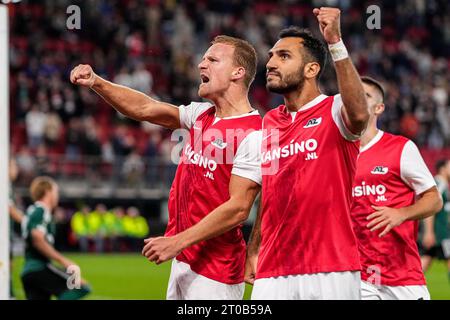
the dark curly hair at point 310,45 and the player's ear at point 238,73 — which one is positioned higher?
the dark curly hair at point 310,45

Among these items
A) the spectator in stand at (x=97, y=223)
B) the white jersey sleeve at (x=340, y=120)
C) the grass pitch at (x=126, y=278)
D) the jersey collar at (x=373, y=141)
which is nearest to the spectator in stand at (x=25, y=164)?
the spectator in stand at (x=97, y=223)

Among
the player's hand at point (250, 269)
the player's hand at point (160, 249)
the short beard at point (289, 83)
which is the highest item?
the short beard at point (289, 83)

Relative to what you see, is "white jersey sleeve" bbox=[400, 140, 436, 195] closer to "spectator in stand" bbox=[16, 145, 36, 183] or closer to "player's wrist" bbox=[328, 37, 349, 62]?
"player's wrist" bbox=[328, 37, 349, 62]

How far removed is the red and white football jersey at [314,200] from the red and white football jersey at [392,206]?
1.79 meters

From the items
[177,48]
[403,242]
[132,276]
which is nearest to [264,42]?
[177,48]

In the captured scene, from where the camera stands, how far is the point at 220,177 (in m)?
6.03

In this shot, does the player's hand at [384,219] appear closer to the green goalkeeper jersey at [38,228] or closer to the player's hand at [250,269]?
the player's hand at [250,269]

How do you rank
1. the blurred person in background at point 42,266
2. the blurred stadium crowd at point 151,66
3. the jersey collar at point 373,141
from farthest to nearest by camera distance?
the blurred stadium crowd at point 151,66 → the blurred person in background at point 42,266 → the jersey collar at point 373,141

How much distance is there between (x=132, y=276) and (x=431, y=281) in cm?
594

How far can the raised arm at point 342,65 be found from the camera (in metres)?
4.96

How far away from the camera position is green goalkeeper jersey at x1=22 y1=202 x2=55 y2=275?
9992 mm

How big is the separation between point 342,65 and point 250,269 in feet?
5.78

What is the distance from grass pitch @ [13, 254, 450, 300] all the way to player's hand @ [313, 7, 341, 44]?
856cm
